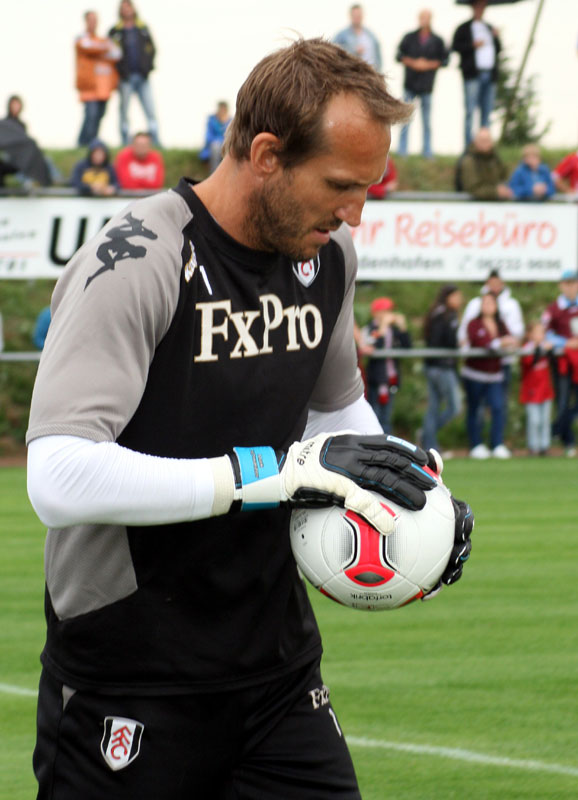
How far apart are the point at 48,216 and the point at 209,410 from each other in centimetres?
1694

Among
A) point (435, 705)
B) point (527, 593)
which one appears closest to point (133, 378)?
point (435, 705)

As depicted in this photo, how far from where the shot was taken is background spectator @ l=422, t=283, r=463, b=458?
1900cm

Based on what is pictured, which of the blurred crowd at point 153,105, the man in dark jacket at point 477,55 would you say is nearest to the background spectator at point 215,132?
the blurred crowd at point 153,105

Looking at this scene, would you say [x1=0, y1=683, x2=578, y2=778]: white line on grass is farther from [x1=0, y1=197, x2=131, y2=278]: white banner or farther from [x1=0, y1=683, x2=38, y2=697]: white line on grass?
[x1=0, y1=197, x2=131, y2=278]: white banner

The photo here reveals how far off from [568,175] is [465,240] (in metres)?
2.35

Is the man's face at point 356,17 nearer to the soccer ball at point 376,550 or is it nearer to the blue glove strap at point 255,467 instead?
the soccer ball at point 376,550

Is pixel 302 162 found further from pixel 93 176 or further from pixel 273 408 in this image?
pixel 93 176

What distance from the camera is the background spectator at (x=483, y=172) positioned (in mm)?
20875

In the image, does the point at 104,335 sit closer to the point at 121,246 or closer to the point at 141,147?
the point at 121,246

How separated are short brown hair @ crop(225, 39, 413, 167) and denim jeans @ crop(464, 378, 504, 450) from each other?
16.4 meters

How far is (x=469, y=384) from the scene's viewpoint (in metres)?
19.2

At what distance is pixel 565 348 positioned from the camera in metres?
19.3

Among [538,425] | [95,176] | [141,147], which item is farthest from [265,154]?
[141,147]

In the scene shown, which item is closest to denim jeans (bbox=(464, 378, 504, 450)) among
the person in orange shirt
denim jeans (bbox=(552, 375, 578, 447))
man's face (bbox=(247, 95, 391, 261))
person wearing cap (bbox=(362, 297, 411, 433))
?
denim jeans (bbox=(552, 375, 578, 447))
